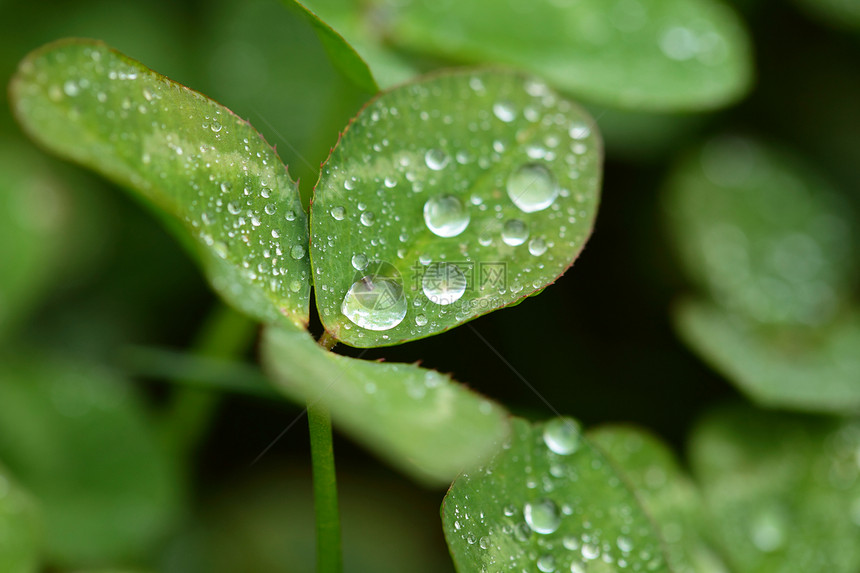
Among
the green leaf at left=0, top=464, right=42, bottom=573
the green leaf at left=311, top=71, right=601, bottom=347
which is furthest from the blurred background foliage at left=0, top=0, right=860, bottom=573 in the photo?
the green leaf at left=311, top=71, right=601, bottom=347

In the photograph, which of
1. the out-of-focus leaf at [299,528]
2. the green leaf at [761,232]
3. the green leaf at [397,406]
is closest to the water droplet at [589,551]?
the green leaf at [397,406]

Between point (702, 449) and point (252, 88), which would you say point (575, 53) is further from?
point (252, 88)

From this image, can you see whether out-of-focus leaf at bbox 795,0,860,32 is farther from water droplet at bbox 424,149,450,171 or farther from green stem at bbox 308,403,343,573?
green stem at bbox 308,403,343,573

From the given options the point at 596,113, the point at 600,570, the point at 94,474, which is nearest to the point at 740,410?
the point at 600,570

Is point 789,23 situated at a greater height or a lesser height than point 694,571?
greater

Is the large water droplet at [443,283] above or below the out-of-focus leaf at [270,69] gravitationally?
above

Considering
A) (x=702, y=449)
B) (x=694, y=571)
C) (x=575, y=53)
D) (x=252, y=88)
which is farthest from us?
(x=252, y=88)

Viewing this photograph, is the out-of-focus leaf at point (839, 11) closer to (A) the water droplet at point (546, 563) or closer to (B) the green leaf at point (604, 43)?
(B) the green leaf at point (604, 43)
